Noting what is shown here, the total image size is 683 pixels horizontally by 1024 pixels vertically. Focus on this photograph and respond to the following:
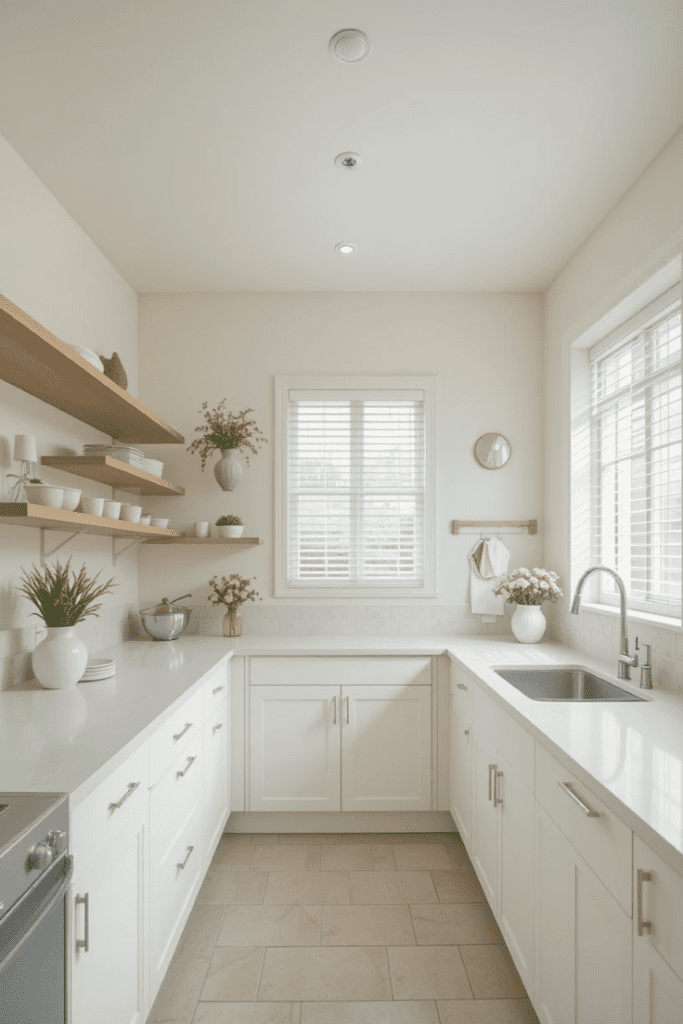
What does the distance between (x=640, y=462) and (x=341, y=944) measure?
2218 mm

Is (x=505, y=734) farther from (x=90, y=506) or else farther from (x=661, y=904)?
(x=90, y=506)

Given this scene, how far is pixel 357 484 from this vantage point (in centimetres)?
359

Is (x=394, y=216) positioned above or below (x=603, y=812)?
above

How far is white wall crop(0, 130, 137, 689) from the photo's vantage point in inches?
85.9

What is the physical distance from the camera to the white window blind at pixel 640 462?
7.73 ft

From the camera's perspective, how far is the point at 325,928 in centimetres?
231

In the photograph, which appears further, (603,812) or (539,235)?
(539,235)

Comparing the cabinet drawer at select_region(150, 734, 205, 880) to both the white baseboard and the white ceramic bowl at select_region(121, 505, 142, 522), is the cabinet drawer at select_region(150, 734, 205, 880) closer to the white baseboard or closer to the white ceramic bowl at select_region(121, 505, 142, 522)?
the white baseboard

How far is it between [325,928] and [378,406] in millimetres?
2546

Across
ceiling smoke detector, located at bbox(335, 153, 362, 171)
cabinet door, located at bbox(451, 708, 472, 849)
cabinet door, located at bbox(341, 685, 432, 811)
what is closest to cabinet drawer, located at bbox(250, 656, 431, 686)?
cabinet door, located at bbox(341, 685, 432, 811)

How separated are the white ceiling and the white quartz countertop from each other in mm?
1950

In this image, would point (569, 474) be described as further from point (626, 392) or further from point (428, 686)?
point (428, 686)

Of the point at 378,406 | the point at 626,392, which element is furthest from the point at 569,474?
the point at 378,406

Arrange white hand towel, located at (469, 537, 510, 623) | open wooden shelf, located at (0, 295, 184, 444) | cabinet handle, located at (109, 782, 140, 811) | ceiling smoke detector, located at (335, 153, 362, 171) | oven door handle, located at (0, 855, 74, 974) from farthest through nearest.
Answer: white hand towel, located at (469, 537, 510, 623) → ceiling smoke detector, located at (335, 153, 362, 171) → open wooden shelf, located at (0, 295, 184, 444) → cabinet handle, located at (109, 782, 140, 811) → oven door handle, located at (0, 855, 74, 974)
